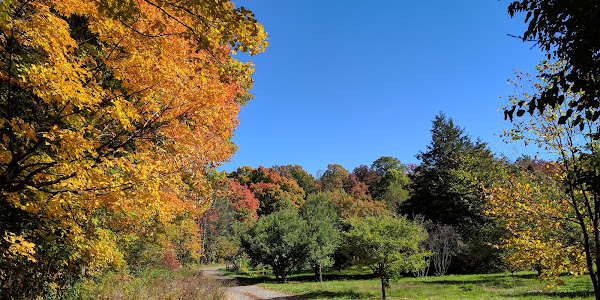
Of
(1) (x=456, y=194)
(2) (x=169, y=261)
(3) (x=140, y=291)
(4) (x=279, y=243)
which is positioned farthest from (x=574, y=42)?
(1) (x=456, y=194)

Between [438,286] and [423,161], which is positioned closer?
[438,286]

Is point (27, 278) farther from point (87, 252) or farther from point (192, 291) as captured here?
point (192, 291)

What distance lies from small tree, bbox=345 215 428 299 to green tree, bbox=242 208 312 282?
925 cm

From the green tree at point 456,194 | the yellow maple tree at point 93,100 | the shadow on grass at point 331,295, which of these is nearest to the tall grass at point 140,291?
the yellow maple tree at point 93,100

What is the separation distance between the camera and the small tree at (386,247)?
12.9 metres

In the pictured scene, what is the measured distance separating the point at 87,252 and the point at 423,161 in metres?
30.1

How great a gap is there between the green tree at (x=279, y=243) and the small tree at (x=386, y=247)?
9.25m

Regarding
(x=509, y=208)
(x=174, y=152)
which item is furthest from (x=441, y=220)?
(x=174, y=152)

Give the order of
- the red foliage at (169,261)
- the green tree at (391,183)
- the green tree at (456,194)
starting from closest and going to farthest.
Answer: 1. the red foliage at (169,261)
2. the green tree at (456,194)
3. the green tree at (391,183)

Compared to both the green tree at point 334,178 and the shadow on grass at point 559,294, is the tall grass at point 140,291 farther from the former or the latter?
the green tree at point 334,178

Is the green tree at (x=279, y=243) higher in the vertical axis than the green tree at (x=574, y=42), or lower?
lower

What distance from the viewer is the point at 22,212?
19.9 ft

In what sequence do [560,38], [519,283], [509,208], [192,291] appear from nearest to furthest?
[560,38], [509,208], [192,291], [519,283]

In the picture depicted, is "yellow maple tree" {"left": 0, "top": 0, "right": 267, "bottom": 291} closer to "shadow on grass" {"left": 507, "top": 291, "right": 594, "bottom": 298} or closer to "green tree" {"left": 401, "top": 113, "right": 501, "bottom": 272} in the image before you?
"shadow on grass" {"left": 507, "top": 291, "right": 594, "bottom": 298}
